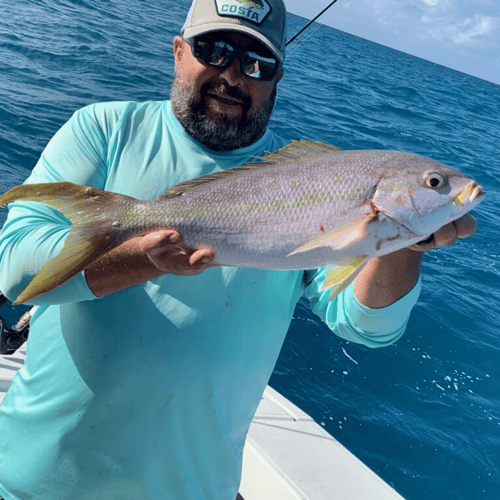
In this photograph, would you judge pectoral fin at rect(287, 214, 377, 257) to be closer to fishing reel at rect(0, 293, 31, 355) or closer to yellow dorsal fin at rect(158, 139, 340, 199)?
yellow dorsal fin at rect(158, 139, 340, 199)

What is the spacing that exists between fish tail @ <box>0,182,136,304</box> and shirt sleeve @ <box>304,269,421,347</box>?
2.75 ft

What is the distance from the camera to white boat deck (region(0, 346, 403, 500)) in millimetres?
3355

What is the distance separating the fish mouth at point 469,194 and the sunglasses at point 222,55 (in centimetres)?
98

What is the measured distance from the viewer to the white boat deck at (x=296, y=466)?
336cm

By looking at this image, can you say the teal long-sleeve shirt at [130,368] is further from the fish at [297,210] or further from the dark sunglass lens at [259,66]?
the dark sunglass lens at [259,66]

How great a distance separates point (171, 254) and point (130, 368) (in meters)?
A: 0.57

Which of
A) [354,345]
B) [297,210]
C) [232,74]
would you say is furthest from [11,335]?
[354,345]

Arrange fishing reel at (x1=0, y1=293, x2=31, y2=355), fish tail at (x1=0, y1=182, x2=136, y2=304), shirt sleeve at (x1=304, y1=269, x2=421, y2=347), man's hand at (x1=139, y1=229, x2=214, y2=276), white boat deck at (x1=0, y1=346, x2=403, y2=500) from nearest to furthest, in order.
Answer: fish tail at (x1=0, y1=182, x2=136, y2=304) < man's hand at (x1=139, y1=229, x2=214, y2=276) < shirt sleeve at (x1=304, y1=269, x2=421, y2=347) < white boat deck at (x1=0, y1=346, x2=403, y2=500) < fishing reel at (x1=0, y1=293, x2=31, y2=355)

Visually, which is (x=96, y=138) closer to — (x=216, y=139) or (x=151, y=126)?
(x=151, y=126)

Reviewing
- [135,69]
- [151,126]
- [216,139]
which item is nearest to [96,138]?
[151,126]

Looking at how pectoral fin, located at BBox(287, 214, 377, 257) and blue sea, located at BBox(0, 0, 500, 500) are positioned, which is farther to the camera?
blue sea, located at BBox(0, 0, 500, 500)

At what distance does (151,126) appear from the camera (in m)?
2.23

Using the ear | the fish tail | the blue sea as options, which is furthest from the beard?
the blue sea

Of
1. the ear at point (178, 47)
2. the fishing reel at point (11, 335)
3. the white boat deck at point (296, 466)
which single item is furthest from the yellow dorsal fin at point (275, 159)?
A: the fishing reel at point (11, 335)
